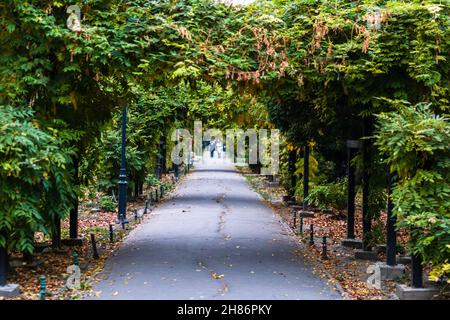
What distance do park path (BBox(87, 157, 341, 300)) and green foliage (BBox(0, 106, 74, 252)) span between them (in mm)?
1613

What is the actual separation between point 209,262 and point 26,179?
471cm

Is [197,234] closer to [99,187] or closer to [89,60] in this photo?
[89,60]

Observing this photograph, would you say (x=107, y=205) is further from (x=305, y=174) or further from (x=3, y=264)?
(x=3, y=264)

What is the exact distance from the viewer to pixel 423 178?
9.95m

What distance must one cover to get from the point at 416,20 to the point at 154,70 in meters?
5.47

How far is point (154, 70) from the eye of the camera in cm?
1238

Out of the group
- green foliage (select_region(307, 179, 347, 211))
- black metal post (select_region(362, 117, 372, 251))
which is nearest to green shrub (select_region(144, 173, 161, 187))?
green foliage (select_region(307, 179, 347, 211))

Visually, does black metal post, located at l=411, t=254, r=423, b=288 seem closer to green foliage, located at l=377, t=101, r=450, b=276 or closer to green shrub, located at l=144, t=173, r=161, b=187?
green foliage, located at l=377, t=101, r=450, b=276

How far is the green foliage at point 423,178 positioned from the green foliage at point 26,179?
5744mm

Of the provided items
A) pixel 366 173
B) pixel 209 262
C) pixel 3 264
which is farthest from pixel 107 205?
pixel 3 264

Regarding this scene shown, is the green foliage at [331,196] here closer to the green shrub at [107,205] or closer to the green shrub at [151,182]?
the green shrub at [107,205]

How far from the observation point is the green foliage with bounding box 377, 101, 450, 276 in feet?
31.2

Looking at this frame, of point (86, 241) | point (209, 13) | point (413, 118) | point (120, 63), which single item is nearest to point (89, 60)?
point (120, 63)

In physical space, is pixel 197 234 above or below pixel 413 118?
below
